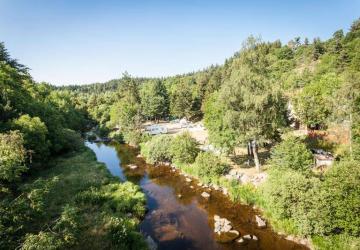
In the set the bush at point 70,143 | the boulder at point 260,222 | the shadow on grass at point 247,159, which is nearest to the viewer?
the boulder at point 260,222

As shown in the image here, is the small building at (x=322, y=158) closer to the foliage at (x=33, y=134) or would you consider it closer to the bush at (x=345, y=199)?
the bush at (x=345, y=199)

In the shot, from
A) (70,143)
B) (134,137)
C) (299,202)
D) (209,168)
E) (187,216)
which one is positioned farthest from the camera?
(134,137)

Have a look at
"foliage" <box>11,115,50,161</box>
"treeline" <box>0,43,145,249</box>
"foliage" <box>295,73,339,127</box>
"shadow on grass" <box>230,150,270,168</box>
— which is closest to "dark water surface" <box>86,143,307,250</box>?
"treeline" <box>0,43,145,249</box>

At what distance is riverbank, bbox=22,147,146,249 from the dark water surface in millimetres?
2419

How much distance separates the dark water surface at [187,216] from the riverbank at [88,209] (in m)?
2.42

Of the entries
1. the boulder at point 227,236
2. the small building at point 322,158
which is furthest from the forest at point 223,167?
the boulder at point 227,236

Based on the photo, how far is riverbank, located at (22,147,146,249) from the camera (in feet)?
51.1

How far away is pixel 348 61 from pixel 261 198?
73764 mm

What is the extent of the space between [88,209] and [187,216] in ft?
Result: 34.8

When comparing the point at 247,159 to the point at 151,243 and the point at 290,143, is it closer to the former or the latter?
the point at 290,143

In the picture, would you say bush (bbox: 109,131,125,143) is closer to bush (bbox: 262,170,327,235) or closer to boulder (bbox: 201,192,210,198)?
boulder (bbox: 201,192,210,198)

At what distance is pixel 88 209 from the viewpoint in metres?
25.7

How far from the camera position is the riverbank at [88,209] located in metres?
15.6

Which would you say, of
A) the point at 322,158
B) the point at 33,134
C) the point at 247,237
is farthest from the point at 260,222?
the point at 33,134
